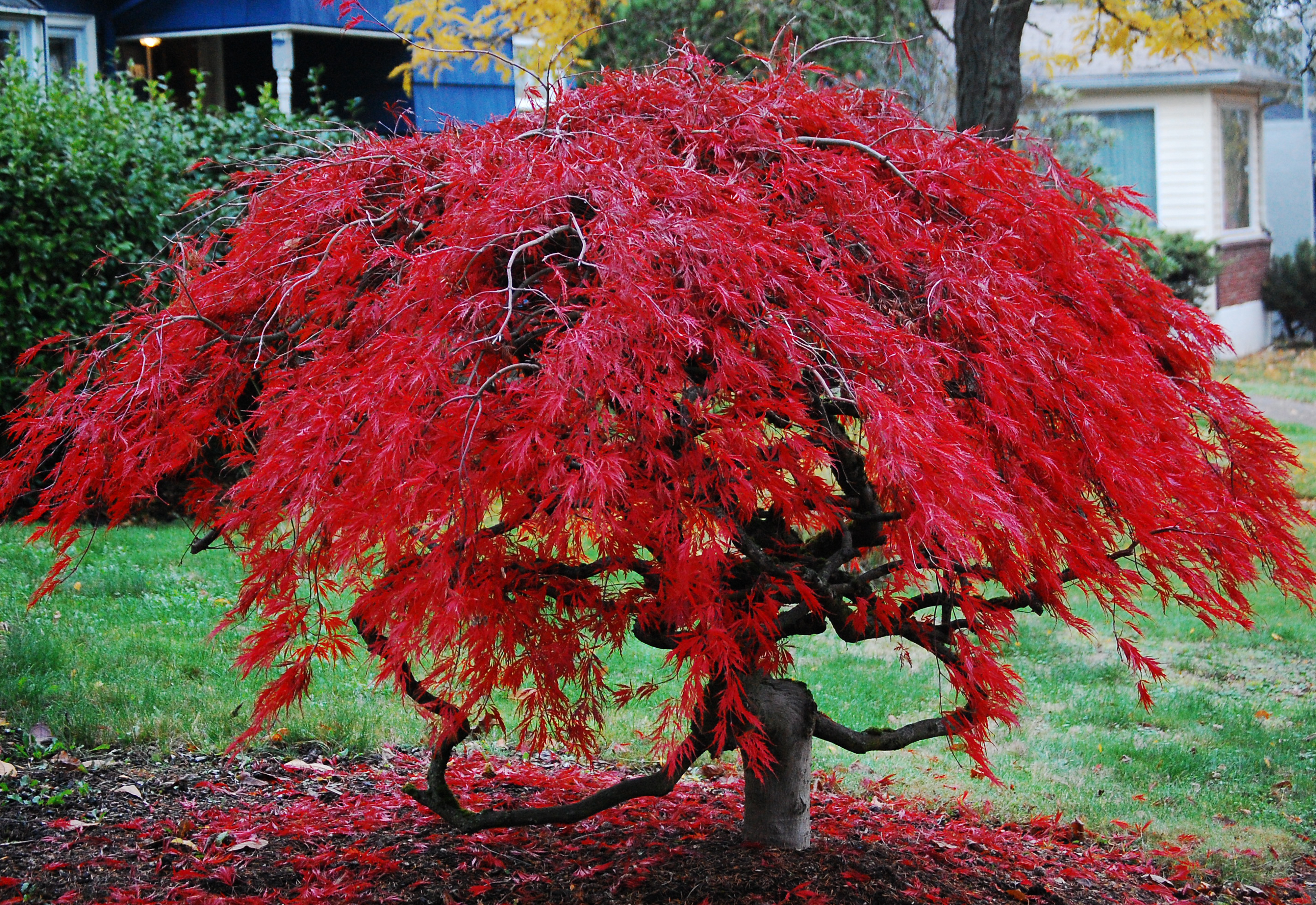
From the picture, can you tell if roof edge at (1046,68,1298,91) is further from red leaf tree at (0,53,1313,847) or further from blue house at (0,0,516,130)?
red leaf tree at (0,53,1313,847)

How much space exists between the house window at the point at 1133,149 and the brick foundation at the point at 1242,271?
1.62 m

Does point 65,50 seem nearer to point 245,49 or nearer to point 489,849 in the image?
point 245,49

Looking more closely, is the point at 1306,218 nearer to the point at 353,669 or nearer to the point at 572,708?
the point at 353,669

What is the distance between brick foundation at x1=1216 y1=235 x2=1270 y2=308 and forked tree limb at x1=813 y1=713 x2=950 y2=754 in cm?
1580

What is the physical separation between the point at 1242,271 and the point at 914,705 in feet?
52.2

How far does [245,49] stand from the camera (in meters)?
15.5

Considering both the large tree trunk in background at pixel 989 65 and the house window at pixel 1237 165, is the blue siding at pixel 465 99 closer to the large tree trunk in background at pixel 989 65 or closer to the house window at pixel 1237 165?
the large tree trunk in background at pixel 989 65

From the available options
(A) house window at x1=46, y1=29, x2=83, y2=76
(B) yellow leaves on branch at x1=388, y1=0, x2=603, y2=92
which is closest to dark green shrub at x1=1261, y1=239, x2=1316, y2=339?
(B) yellow leaves on branch at x1=388, y1=0, x2=603, y2=92

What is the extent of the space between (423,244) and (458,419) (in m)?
0.88

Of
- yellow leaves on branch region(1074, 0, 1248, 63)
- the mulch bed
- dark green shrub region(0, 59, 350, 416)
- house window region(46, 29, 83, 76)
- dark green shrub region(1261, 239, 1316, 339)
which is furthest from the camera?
dark green shrub region(1261, 239, 1316, 339)

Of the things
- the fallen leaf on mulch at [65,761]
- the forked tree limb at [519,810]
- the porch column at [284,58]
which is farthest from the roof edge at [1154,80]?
the fallen leaf on mulch at [65,761]

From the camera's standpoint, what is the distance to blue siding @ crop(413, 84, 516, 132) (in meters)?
14.3

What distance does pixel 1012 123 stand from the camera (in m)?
6.87

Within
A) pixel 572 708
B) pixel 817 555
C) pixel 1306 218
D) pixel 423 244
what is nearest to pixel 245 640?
pixel 572 708
